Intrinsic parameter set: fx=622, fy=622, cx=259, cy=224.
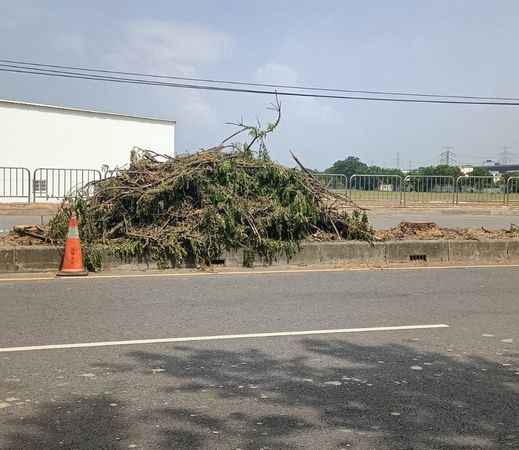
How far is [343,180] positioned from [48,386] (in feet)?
68.0

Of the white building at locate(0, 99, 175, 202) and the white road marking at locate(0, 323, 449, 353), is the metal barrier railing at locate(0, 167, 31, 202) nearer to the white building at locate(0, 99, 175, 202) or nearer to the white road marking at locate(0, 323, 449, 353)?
the white building at locate(0, 99, 175, 202)

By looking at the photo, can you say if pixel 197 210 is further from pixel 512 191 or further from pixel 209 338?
pixel 512 191

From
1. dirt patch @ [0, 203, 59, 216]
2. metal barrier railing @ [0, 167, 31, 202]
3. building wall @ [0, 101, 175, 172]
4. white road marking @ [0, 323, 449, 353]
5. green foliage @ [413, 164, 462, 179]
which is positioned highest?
building wall @ [0, 101, 175, 172]

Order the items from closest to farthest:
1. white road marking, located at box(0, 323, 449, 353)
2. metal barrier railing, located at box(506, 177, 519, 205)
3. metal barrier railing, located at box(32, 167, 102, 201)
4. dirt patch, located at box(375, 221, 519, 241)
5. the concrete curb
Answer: white road marking, located at box(0, 323, 449, 353), the concrete curb, dirt patch, located at box(375, 221, 519, 241), metal barrier railing, located at box(32, 167, 102, 201), metal barrier railing, located at box(506, 177, 519, 205)

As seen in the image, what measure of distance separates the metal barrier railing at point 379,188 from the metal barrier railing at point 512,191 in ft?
17.1

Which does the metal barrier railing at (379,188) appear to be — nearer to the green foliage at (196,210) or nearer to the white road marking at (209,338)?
the green foliage at (196,210)

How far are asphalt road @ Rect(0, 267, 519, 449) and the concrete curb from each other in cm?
121

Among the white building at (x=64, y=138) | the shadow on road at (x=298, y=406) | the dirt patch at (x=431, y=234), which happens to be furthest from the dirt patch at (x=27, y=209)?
the shadow on road at (x=298, y=406)

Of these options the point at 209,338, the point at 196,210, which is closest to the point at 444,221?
the point at 196,210

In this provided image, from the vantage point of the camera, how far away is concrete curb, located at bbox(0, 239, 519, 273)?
9961mm

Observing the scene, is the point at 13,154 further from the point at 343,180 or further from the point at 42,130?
the point at 343,180

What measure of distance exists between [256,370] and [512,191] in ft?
84.2

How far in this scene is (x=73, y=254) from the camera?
977cm

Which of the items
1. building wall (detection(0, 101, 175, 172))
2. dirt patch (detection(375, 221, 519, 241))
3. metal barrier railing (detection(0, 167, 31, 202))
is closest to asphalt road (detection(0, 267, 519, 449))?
dirt patch (detection(375, 221, 519, 241))
